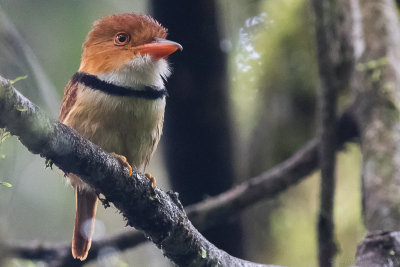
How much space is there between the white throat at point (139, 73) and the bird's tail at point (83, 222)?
60cm

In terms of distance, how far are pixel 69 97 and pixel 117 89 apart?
272mm

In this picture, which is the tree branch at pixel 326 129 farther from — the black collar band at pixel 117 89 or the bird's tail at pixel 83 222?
the bird's tail at pixel 83 222

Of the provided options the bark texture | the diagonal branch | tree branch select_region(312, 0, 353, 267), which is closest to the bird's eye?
tree branch select_region(312, 0, 353, 267)

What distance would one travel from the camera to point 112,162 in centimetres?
157

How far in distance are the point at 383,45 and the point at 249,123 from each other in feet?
3.73

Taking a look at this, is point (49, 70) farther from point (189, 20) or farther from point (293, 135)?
point (293, 135)

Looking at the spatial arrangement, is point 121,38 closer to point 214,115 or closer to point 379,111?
point 214,115

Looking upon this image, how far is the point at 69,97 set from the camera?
7.30 ft

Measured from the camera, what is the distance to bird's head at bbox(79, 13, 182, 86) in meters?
2.15

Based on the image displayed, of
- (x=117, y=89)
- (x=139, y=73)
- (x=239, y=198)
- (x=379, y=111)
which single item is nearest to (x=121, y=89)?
(x=117, y=89)

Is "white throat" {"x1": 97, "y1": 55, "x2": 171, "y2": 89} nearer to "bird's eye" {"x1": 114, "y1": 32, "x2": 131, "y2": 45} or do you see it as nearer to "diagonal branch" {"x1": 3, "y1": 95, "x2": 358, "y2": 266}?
"bird's eye" {"x1": 114, "y1": 32, "x2": 131, "y2": 45}

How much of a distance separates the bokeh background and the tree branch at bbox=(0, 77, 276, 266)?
24 centimetres

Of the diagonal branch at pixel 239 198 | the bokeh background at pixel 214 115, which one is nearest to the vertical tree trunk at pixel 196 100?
the bokeh background at pixel 214 115

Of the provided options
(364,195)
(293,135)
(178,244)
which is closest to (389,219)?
(364,195)
